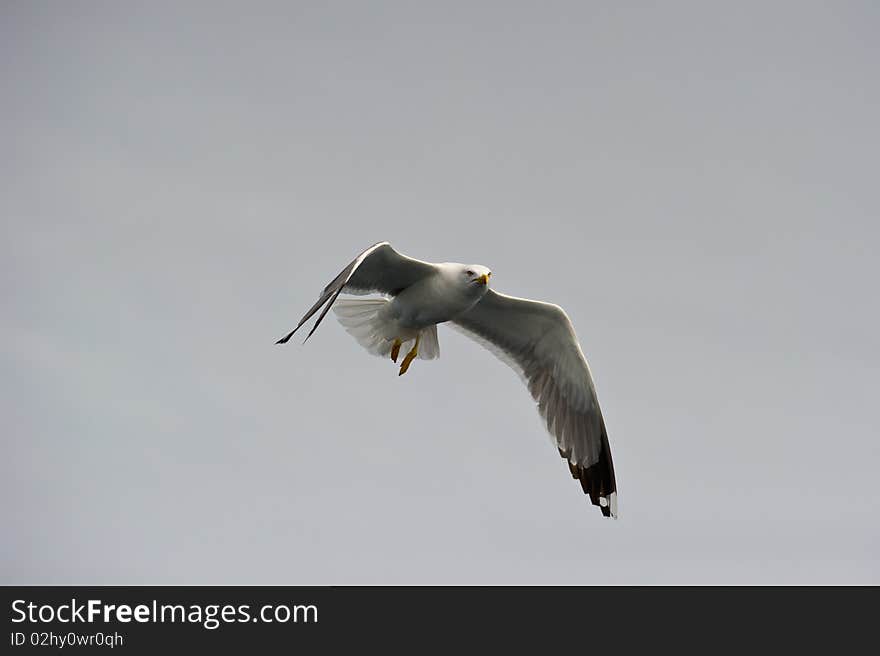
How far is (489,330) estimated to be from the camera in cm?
1208

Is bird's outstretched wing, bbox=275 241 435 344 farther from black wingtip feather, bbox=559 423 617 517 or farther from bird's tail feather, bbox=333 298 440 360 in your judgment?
black wingtip feather, bbox=559 423 617 517

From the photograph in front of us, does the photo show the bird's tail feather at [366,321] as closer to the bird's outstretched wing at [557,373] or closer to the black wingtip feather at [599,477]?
the bird's outstretched wing at [557,373]

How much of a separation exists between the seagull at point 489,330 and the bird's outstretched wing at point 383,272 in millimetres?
10

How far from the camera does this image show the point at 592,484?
1259 centimetres

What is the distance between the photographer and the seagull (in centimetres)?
1053

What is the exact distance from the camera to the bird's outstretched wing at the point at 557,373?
1174 centimetres

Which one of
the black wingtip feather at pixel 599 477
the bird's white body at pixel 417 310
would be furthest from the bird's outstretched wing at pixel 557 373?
the bird's white body at pixel 417 310

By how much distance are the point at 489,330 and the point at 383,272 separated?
1932mm

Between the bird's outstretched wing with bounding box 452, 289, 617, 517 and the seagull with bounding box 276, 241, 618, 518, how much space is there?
0.01 metres

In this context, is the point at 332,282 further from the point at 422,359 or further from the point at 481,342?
the point at 481,342

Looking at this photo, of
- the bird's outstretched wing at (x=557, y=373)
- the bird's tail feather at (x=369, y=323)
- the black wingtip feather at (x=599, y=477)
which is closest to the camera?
the bird's tail feather at (x=369, y=323)

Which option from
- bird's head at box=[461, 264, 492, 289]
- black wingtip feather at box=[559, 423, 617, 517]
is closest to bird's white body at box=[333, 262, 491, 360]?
bird's head at box=[461, 264, 492, 289]
